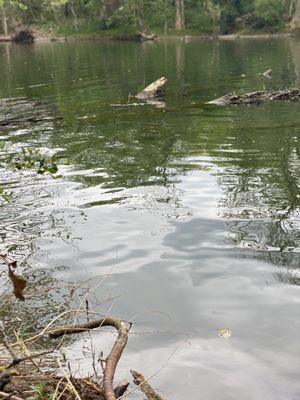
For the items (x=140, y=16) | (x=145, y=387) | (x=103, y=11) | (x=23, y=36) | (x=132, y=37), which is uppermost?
(x=103, y=11)

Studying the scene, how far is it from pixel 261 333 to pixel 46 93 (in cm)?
2261

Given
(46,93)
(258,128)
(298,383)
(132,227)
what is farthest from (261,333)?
(46,93)

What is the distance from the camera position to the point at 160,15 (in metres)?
89.7

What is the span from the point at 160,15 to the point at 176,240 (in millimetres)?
87018

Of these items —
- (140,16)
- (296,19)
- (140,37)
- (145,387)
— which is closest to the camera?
(145,387)

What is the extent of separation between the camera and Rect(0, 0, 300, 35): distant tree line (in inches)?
3140

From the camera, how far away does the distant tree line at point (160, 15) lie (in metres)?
79.8

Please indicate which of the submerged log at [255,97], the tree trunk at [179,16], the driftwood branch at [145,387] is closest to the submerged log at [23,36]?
the tree trunk at [179,16]

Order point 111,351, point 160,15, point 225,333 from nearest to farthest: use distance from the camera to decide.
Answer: point 111,351, point 225,333, point 160,15

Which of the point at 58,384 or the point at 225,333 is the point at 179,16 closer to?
the point at 225,333

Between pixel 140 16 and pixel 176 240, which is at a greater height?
pixel 140 16

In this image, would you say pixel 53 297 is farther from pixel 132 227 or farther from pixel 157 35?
pixel 157 35

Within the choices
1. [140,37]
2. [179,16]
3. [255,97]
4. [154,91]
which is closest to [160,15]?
[179,16]

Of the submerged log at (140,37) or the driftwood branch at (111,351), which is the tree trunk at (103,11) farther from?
the driftwood branch at (111,351)
